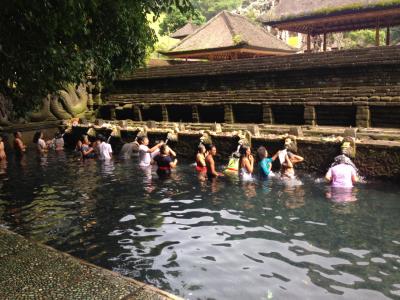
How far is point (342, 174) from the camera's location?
1054 centimetres

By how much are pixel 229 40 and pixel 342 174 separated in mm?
14938

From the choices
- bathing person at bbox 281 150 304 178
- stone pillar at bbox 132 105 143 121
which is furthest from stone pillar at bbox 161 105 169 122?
bathing person at bbox 281 150 304 178

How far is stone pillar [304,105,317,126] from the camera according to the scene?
51.4 feet

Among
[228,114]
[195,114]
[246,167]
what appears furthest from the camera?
[195,114]

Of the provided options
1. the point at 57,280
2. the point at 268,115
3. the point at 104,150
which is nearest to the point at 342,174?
the point at 268,115

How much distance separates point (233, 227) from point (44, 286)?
4325 millimetres

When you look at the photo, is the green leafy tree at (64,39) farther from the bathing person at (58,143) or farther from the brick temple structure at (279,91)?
the bathing person at (58,143)

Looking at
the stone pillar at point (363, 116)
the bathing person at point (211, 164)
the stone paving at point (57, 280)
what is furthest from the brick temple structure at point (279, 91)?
the stone paving at point (57, 280)

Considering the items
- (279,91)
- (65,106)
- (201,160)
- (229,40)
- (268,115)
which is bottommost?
(201,160)

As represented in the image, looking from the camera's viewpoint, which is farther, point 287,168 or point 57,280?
point 287,168

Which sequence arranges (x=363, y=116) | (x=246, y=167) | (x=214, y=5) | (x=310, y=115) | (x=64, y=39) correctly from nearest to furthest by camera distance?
(x=64, y=39), (x=246, y=167), (x=363, y=116), (x=310, y=115), (x=214, y=5)

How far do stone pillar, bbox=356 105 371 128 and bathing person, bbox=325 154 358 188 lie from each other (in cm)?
391

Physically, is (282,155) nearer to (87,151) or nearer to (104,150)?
(104,150)

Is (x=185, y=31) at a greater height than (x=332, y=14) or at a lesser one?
greater
